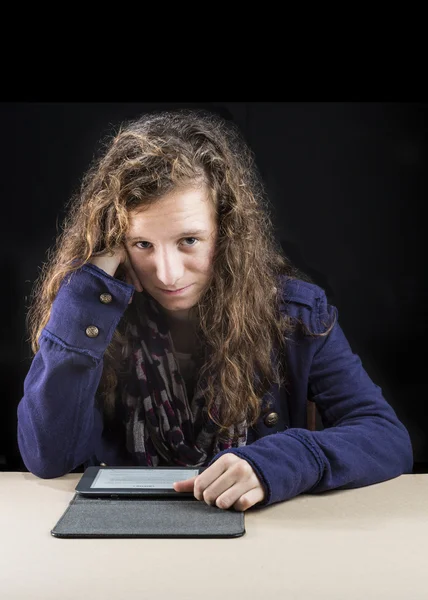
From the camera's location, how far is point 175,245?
1.54m

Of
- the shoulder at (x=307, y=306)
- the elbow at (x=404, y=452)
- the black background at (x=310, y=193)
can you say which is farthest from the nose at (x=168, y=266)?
the black background at (x=310, y=193)

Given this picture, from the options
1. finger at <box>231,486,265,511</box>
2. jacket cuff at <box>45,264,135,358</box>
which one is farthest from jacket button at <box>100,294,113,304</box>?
finger at <box>231,486,265,511</box>

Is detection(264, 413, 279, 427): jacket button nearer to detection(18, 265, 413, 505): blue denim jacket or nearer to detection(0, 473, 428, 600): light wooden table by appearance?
detection(18, 265, 413, 505): blue denim jacket

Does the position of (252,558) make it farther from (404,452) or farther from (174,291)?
(174,291)

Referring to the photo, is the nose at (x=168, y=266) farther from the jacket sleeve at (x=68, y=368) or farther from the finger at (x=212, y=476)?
the finger at (x=212, y=476)

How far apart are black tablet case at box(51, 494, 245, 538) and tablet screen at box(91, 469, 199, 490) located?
0.04 m

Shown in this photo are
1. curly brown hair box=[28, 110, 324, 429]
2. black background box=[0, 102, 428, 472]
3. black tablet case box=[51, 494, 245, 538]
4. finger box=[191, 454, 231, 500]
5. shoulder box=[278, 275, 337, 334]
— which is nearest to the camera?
black tablet case box=[51, 494, 245, 538]

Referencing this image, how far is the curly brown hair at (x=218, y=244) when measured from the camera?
1579mm

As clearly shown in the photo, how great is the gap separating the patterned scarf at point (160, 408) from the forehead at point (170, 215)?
0.76 ft

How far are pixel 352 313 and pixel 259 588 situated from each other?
1.93 m

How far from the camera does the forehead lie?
153 centimetres

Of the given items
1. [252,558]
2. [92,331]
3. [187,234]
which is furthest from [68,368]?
[252,558]

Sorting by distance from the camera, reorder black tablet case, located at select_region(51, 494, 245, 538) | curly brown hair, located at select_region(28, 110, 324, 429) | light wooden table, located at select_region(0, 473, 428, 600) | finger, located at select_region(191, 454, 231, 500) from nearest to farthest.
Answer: light wooden table, located at select_region(0, 473, 428, 600)
black tablet case, located at select_region(51, 494, 245, 538)
finger, located at select_region(191, 454, 231, 500)
curly brown hair, located at select_region(28, 110, 324, 429)

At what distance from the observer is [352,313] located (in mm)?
2814
